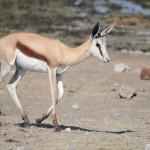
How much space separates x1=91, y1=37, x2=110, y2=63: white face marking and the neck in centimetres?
16

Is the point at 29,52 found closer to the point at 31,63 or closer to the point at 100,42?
the point at 31,63

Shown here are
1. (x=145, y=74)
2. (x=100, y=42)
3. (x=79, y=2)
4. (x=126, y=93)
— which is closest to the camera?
(x=100, y=42)

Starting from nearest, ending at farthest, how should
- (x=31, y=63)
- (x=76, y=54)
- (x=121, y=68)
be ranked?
(x=31, y=63)
(x=76, y=54)
(x=121, y=68)

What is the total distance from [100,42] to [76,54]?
517 millimetres

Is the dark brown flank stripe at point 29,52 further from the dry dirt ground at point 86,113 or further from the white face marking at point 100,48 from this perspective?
the dry dirt ground at point 86,113

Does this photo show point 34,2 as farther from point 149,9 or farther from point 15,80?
point 15,80

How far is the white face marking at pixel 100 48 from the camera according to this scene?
11820mm

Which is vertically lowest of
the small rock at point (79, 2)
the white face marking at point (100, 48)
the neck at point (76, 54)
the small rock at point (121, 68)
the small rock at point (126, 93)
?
the small rock at point (79, 2)

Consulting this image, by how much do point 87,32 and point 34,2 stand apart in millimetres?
14954

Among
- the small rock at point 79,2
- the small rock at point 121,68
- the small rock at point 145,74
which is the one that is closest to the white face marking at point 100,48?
the small rock at point 145,74

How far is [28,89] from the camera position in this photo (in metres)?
17.3

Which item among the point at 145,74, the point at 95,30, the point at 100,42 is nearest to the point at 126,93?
the point at 145,74

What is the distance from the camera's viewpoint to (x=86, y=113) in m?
14.5

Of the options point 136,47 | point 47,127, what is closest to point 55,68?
point 47,127
